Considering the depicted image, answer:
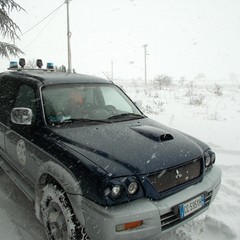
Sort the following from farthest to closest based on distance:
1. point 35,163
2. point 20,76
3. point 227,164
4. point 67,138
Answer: point 227,164, point 20,76, point 35,163, point 67,138

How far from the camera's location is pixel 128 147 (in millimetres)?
2484

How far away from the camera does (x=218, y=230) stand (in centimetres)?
293

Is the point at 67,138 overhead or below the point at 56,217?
overhead

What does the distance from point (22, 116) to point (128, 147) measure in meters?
1.23

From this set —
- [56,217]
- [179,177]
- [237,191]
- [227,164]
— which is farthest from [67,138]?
[227,164]

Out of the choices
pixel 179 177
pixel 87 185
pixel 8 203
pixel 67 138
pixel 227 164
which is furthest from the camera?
pixel 227 164

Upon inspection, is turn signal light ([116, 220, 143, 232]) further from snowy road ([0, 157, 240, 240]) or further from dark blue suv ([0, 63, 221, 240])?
snowy road ([0, 157, 240, 240])

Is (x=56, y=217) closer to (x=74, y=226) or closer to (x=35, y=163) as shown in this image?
(x=74, y=226)

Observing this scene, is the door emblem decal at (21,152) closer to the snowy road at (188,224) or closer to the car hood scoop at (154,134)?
the snowy road at (188,224)

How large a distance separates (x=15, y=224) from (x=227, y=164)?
3733 mm

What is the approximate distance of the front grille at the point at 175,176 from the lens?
88.6 inches

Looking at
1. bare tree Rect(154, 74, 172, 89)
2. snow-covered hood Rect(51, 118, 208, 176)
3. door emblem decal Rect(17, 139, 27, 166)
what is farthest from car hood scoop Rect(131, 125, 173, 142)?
bare tree Rect(154, 74, 172, 89)

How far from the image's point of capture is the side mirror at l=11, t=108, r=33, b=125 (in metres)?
2.84

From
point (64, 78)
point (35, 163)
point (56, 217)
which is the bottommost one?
point (56, 217)
